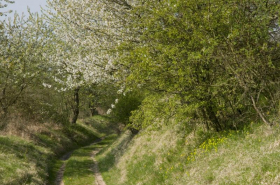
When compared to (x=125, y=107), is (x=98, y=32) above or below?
above

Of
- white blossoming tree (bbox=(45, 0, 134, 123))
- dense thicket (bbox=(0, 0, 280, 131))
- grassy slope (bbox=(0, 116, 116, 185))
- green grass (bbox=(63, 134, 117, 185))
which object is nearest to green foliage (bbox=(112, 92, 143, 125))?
green grass (bbox=(63, 134, 117, 185))

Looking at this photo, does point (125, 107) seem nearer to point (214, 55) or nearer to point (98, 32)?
point (98, 32)

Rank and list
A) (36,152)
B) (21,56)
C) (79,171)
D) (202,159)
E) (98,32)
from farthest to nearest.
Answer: (21,56), (36,152), (79,171), (98,32), (202,159)

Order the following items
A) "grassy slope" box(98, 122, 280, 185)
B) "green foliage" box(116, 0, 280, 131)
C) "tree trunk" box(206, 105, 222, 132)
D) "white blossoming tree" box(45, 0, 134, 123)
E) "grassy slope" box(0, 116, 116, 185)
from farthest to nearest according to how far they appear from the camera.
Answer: "white blossoming tree" box(45, 0, 134, 123)
"grassy slope" box(0, 116, 116, 185)
"tree trunk" box(206, 105, 222, 132)
"green foliage" box(116, 0, 280, 131)
"grassy slope" box(98, 122, 280, 185)

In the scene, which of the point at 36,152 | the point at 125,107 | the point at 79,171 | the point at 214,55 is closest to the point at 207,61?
the point at 214,55

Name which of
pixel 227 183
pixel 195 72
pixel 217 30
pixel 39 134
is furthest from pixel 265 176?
pixel 39 134

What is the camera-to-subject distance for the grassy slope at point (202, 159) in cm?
773

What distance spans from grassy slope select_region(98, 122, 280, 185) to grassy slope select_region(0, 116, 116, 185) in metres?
4.33

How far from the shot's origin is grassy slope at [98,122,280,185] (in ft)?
25.4

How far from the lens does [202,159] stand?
1093cm

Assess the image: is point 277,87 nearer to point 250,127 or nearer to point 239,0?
point 250,127

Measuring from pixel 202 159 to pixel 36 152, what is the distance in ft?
48.4

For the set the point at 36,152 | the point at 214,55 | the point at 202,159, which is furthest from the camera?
the point at 36,152

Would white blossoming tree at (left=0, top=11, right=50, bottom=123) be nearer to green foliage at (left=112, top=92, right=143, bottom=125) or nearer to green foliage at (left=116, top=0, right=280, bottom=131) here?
green foliage at (left=112, top=92, right=143, bottom=125)
